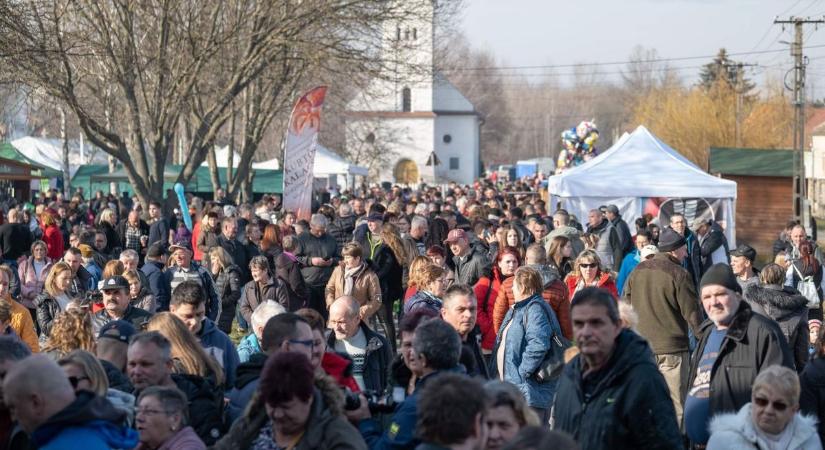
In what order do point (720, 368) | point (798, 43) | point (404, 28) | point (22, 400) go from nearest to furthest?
point (22, 400), point (720, 368), point (404, 28), point (798, 43)

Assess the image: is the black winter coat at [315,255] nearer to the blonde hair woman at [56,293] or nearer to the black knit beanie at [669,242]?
the blonde hair woman at [56,293]

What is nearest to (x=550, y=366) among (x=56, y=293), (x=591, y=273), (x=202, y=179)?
(x=591, y=273)

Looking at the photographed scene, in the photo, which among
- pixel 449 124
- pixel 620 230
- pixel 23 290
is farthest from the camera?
pixel 449 124

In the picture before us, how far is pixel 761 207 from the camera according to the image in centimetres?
3644

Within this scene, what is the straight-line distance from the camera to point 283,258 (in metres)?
13.5

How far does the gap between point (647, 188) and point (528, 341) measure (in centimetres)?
1689

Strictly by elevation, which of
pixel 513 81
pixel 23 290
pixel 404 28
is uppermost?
pixel 513 81

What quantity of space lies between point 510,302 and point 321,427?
5514 millimetres

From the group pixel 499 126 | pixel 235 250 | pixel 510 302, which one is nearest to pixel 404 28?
pixel 235 250

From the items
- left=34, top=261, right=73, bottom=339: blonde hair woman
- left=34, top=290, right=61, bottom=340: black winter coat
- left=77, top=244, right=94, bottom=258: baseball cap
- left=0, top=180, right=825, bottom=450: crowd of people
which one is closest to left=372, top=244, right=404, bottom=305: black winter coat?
left=0, top=180, right=825, bottom=450: crowd of people

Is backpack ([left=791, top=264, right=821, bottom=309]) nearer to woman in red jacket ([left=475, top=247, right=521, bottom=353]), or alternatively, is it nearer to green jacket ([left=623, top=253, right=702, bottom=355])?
green jacket ([left=623, top=253, right=702, bottom=355])

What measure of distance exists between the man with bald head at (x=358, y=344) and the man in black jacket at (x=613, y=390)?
262cm

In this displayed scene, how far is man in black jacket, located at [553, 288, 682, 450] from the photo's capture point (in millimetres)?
4930

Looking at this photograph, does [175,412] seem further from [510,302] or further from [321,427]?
[510,302]
